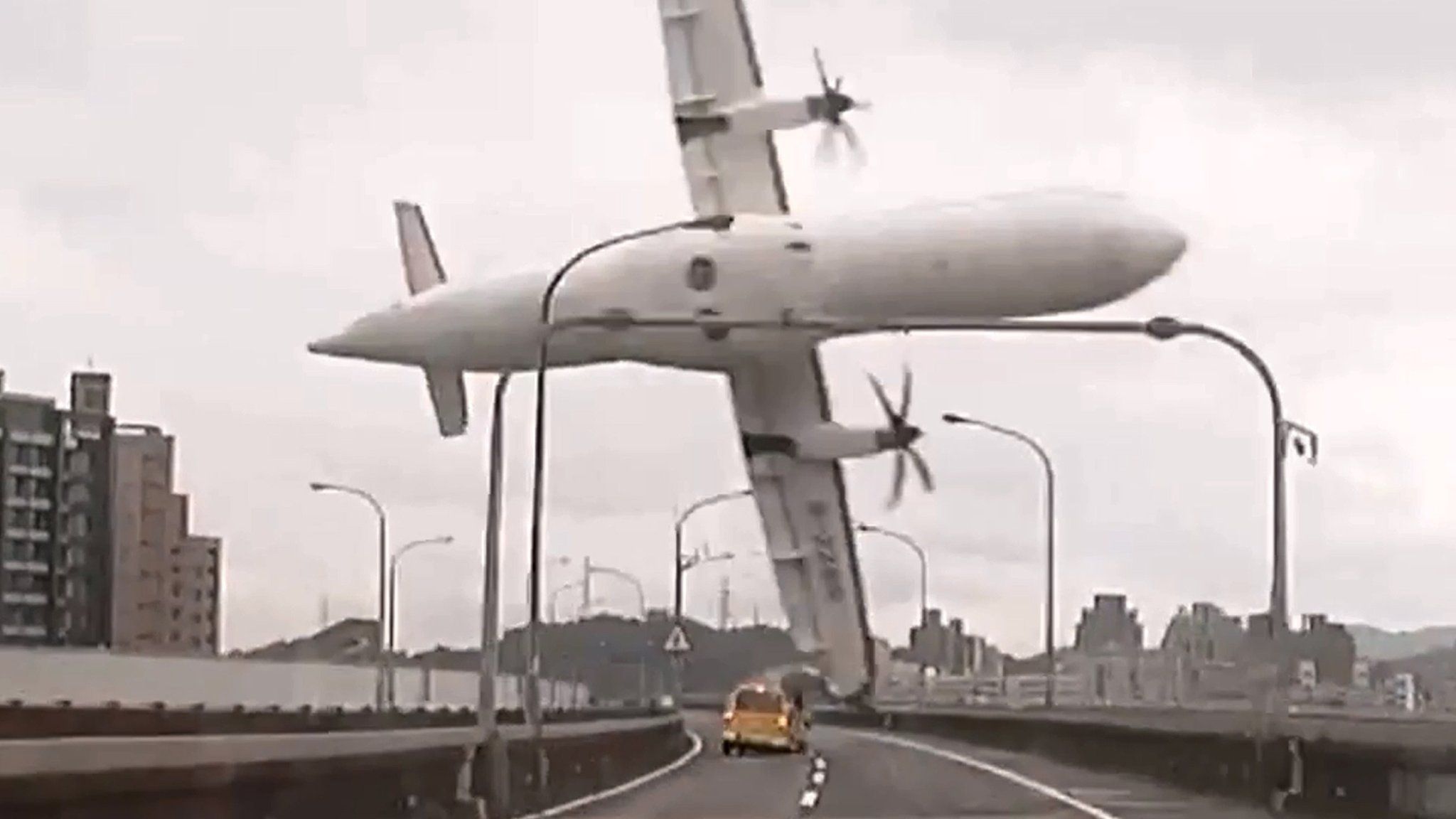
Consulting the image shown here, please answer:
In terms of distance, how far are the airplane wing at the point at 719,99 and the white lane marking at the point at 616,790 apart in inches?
865

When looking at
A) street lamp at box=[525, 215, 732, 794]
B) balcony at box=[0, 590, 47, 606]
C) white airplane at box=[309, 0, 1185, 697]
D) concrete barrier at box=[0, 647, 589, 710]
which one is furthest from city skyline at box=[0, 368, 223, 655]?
street lamp at box=[525, 215, 732, 794]

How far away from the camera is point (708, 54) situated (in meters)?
88.4

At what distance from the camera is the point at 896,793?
Answer: 43.7 meters

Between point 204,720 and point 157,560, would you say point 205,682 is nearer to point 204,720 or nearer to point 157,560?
point 204,720

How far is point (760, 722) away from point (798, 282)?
43.7ft

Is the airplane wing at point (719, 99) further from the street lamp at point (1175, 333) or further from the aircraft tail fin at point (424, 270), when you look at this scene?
the street lamp at point (1175, 333)

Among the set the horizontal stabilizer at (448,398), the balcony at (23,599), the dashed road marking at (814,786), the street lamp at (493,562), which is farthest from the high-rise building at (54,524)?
the street lamp at (493,562)

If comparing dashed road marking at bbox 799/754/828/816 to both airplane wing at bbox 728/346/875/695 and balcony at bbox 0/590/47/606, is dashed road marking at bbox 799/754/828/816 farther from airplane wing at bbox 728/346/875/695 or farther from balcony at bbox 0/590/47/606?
balcony at bbox 0/590/47/606

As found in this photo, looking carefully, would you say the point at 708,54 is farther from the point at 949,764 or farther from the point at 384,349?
the point at 949,764

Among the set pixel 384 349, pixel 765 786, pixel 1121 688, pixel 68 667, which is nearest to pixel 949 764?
pixel 765 786

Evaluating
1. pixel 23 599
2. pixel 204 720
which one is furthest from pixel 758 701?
pixel 23 599

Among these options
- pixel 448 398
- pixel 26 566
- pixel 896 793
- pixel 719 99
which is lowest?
pixel 896 793

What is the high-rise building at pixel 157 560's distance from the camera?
127 meters

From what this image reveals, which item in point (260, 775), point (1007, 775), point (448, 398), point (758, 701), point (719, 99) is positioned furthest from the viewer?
point (719, 99)
